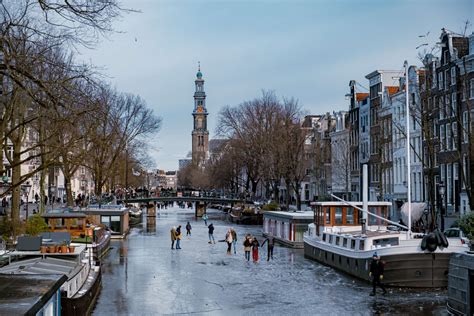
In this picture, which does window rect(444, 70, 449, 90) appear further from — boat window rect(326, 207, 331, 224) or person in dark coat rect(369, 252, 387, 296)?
person in dark coat rect(369, 252, 387, 296)

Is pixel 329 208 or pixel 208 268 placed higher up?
pixel 329 208

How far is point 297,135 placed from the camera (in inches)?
2881

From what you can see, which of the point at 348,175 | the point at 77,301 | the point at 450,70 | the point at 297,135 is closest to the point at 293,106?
the point at 297,135

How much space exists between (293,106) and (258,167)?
→ 8.78 m

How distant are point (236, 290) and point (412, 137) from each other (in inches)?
1613

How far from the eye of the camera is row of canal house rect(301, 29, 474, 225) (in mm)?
50844

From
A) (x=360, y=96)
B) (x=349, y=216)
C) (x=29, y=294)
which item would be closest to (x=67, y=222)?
(x=349, y=216)

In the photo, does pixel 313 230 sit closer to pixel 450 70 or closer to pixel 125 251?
pixel 125 251

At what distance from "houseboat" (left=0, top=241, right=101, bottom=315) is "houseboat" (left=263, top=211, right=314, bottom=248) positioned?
79.6 feet

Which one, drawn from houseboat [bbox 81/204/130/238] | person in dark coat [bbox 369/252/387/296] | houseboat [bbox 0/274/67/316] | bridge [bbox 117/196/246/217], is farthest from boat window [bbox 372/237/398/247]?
bridge [bbox 117/196/246/217]

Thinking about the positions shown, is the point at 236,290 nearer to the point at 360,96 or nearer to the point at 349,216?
the point at 349,216

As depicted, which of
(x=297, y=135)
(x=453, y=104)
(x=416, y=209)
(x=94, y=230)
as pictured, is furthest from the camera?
(x=297, y=135)

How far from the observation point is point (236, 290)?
29.6 m

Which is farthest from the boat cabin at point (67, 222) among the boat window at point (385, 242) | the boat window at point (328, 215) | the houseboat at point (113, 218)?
the boat window at point (385, 242)
